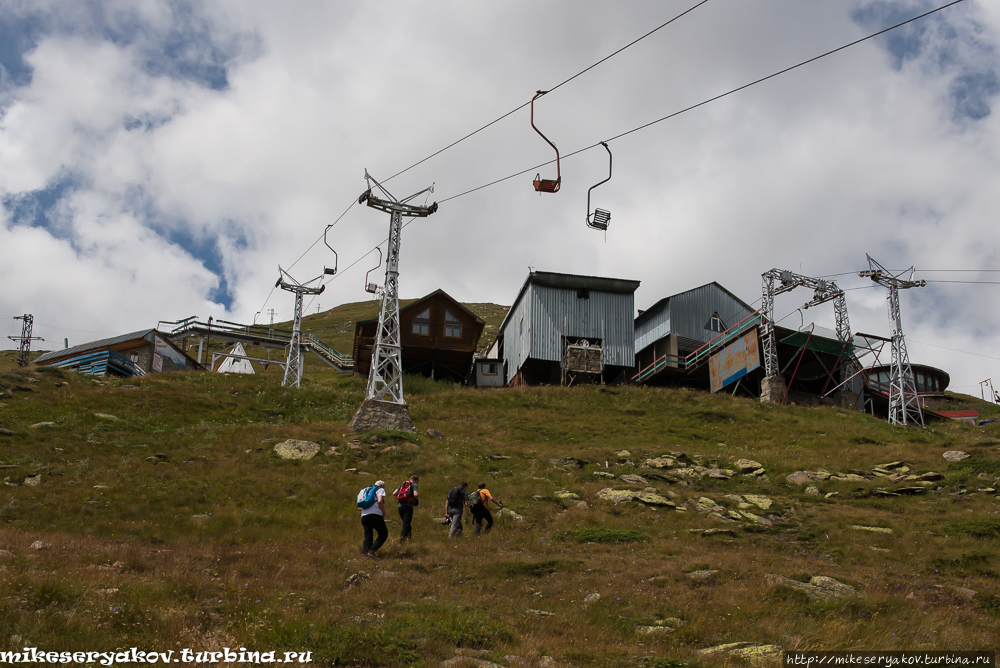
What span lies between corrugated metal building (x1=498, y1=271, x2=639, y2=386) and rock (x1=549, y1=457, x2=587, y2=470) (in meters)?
22.2

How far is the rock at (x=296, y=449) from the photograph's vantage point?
22.9 m

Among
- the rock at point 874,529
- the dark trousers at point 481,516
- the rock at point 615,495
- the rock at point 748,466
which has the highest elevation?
the rock at point 748,466

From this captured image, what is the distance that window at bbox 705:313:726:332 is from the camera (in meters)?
51.4

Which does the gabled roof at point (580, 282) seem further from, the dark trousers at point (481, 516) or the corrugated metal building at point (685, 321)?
the dark trousers at point (481, 516)

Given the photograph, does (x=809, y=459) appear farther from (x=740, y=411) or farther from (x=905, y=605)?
(x=905, y=605)

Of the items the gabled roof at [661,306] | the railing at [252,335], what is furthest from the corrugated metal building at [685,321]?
the railing at [252,335]

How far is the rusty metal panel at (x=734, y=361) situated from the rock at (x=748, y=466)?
18519 mm

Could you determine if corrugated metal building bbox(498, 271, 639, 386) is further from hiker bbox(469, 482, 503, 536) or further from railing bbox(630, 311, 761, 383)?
hiker bbox(469, 482, 503, 536)

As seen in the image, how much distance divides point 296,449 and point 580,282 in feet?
95.9

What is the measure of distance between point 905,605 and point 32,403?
30.1 meters

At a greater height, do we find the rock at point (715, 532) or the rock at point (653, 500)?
the rock at point (653, 500)

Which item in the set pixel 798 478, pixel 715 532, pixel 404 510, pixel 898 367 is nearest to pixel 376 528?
pixel 404 510

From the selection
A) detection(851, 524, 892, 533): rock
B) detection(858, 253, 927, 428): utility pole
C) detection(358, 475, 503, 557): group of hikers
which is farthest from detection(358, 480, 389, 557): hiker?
detection(858, 253, 927, 428): utility pole

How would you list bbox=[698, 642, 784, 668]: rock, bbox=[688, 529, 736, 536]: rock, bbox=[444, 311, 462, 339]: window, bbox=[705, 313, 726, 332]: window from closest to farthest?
bbox=[698, 642, 784, 668]: rock → bbox=[688, 529, 736, 536]: rock → bbox=[444, 311, 462, 339]: window → bbox=[705, 313, 726, 332]: window
